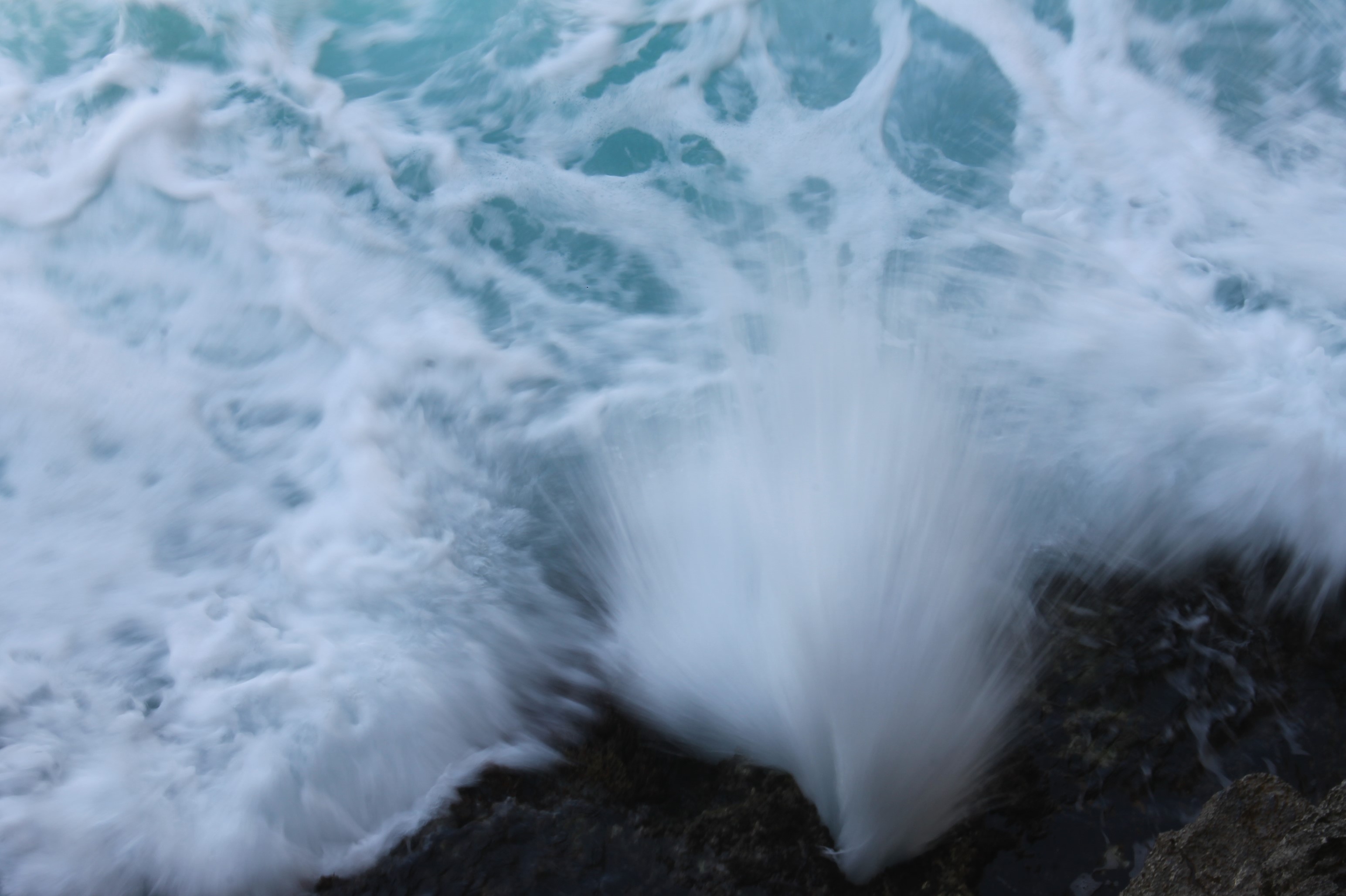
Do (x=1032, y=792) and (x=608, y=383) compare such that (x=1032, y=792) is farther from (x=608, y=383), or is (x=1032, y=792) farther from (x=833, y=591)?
(x=608, y=383)

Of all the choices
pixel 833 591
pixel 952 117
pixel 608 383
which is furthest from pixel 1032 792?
pixel 952 117

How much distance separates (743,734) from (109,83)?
4.61 meters

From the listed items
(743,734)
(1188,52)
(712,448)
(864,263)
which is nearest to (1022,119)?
(1188,52)

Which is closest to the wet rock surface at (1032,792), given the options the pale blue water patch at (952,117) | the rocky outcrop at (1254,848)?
the rocky outcrop at (1254,848)

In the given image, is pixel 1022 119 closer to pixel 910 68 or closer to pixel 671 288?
pixel 910 68

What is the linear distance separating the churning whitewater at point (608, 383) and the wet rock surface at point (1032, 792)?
0.28 feet

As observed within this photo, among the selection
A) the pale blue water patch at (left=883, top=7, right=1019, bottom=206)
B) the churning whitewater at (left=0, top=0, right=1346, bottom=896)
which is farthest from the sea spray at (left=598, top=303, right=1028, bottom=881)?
the pale blue water patch at (left=883, top=7, right=1019, bottom=206)

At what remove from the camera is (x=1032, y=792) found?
89.5 inches

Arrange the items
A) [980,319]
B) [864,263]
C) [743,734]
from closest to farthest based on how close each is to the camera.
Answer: [743,734] < [980,319] < [864,263]

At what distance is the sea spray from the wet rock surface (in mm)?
79

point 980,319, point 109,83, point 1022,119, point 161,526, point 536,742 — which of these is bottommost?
point 536,742

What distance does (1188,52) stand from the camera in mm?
4512

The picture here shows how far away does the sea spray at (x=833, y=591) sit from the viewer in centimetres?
236

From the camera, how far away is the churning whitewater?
→ 8.27 feet
